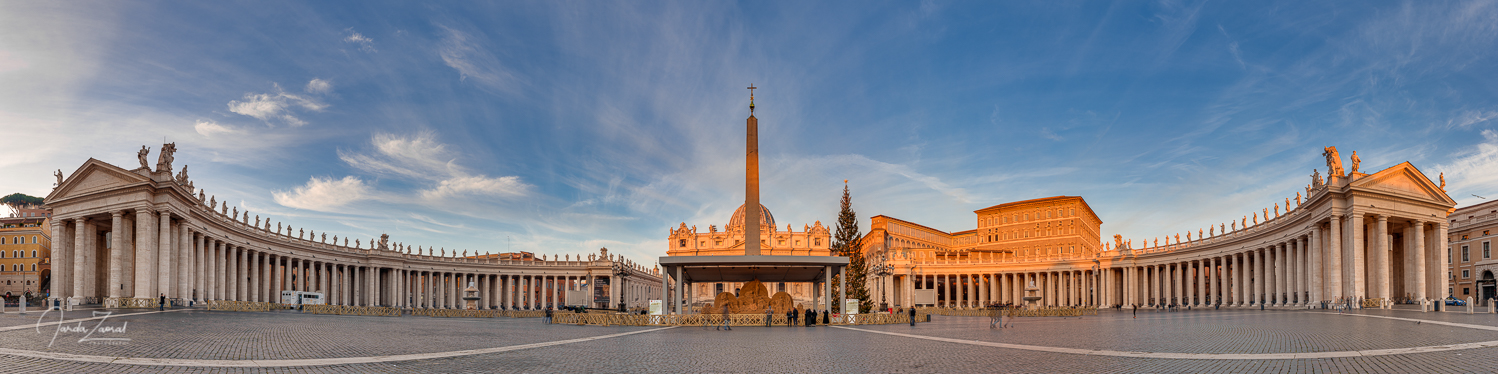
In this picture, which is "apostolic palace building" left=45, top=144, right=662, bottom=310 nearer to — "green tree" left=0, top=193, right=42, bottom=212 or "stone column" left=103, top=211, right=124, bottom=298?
"stone column" left=103, top=211, right=124, bottom=298

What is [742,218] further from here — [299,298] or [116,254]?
[116,254]

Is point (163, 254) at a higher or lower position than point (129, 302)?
higher

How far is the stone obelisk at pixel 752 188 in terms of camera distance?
43094 mm

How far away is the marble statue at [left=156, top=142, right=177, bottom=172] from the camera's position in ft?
158

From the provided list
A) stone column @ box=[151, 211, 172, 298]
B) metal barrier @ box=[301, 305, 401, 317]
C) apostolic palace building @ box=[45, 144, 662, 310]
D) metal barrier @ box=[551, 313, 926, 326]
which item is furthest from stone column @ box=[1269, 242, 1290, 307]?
stone column @ box=[151, 211, 172, 298]

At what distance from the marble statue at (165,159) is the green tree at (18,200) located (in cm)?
11804

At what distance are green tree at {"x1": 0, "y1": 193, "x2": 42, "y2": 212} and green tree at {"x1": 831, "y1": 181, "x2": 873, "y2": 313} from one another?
143373 millimetres

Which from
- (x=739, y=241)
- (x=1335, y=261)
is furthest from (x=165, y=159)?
(x=739, y=241)

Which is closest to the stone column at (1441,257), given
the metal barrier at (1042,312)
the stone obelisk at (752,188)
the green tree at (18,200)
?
the metal barrier at (1042,312)

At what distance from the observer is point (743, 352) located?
65.6ft

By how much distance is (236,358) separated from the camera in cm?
1722

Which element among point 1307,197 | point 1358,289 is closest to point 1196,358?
point 1358,289

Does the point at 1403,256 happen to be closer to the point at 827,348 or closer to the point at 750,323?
the point at 750,323

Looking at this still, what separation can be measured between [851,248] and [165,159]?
44.3 metres
